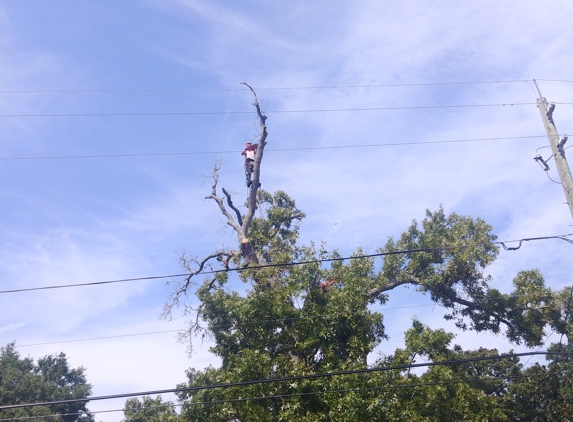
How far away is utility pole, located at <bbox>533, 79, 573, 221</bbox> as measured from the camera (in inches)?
507

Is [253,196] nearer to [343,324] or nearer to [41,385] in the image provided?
[343,324]

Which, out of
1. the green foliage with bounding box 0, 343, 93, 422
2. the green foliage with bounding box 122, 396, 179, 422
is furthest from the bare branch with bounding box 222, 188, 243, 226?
the green foliage with bounding box 0, 343, 93, 422

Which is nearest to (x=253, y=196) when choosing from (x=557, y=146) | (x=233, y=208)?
(x=233, y=208)

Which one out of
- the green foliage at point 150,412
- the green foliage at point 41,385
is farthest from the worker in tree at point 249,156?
the green foliage at point 41,385

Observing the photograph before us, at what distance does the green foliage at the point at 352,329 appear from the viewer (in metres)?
15.9

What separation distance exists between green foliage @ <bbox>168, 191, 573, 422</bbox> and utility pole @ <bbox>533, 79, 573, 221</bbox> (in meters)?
2.21

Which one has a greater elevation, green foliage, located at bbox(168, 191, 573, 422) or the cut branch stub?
the cut branch stub

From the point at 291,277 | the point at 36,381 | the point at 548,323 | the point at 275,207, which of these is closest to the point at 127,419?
the point at 36,381

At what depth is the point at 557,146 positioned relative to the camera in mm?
13523

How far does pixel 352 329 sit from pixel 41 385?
3044cm

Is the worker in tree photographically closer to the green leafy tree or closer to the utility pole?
the green leafy tree

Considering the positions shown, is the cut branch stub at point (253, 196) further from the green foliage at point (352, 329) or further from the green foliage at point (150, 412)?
the green foliage at point (150, 412)

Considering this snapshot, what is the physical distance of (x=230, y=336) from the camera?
18391mm

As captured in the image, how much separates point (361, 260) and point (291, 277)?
2.88m
